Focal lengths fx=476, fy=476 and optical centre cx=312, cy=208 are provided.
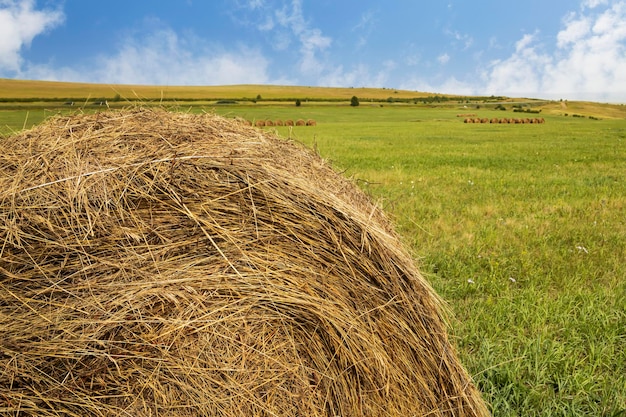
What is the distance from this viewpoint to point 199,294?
2.10 m

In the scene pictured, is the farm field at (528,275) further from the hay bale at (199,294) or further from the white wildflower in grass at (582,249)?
the hay bale at (199,294)

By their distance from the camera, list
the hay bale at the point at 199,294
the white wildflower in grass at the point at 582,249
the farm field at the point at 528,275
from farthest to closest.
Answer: the white wildflower in grass at the point at 582,249 < the farm field at the point at 528,275 < the hay bale at the point at 199,294

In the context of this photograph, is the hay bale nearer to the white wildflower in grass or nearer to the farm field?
the farm field

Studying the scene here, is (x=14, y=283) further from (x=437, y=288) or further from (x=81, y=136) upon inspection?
(x=437, y=288)

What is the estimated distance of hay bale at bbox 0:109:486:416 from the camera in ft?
6.45

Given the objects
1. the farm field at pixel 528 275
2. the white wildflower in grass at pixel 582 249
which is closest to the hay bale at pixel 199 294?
the farm field at pixel 528 275

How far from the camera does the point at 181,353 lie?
6.70 feet

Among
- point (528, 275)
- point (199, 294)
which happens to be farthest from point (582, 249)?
point (199, 294)

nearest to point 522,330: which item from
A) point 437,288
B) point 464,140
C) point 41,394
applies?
point 437,288

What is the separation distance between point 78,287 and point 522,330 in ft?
10.3

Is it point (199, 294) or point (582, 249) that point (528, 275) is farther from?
point (199, 294)

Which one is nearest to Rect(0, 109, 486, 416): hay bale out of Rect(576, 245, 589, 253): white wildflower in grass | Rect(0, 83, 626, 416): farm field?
Rect(0, 83, 626, 416): farm field

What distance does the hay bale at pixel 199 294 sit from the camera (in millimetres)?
1966

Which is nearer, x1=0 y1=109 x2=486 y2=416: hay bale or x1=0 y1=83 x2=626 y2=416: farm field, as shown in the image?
x1=0 y1=109 x2=486 y2=416: hay bale
